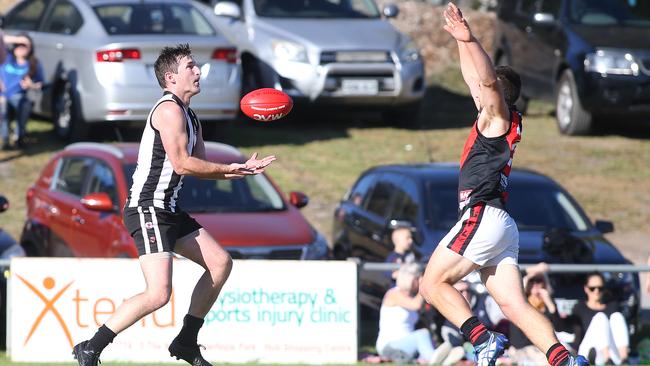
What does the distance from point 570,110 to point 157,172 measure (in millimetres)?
12928

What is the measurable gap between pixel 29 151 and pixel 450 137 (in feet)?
19.9

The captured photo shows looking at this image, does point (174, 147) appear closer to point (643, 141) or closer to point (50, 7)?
point (50, 7)

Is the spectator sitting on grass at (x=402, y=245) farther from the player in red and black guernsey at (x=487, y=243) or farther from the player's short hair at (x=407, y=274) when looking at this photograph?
the player in red and black guernsey at (x=487, y=243)

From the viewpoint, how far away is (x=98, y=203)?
39.6 feet

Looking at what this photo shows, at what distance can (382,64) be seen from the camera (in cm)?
1931

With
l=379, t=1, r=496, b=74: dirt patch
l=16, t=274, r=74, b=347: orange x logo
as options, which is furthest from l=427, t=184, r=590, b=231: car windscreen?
l=379, t=1, r=496, b=74: dirt patch

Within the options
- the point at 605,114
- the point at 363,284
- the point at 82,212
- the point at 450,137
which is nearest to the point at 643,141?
the point at 605,114

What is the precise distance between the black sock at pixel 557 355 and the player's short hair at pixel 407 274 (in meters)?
4.00

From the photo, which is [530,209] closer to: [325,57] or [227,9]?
[325,57]

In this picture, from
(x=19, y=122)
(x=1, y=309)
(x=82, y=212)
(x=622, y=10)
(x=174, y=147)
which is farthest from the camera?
(x=622, y=10)

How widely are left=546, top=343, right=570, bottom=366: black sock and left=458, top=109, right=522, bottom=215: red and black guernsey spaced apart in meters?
0.84

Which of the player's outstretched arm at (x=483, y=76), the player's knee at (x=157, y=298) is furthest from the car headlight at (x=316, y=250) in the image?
the player's outstretched arm at (x=483, y=76)

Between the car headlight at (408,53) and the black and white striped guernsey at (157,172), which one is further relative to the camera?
the car headlight at (408,53)

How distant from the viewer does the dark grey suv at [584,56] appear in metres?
18.8
